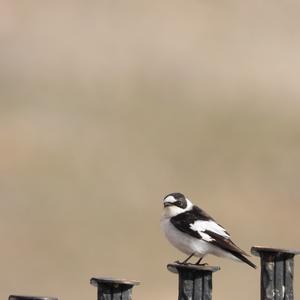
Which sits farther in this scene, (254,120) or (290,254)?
(254,120)

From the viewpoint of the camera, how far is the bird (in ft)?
39.3

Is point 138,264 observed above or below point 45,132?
A: below

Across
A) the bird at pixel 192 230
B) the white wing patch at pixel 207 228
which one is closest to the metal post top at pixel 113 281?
the bird at pixel 192 230

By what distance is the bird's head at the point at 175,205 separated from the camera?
12.7 m

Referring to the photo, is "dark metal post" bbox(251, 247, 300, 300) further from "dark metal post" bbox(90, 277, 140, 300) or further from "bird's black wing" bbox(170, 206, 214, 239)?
"bird's black wing" bbox(170, 206, 214, 239)

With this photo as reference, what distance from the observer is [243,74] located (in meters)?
40.3

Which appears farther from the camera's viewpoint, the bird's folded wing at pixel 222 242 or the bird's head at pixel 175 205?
the bird's head at pixel 175 205

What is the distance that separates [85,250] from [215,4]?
1780 cm

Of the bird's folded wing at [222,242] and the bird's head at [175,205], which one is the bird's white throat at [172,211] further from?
the bird's folded wing at [222,242]

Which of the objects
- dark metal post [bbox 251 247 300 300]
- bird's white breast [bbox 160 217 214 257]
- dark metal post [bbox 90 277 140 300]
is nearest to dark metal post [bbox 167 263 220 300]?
dark metal post [bbox 251 247 300 300]

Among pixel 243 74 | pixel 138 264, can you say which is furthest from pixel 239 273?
pixel 243 74

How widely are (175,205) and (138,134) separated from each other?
22.2 m

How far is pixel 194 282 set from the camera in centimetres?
936

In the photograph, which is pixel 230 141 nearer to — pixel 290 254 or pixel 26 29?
pixel 26 29
